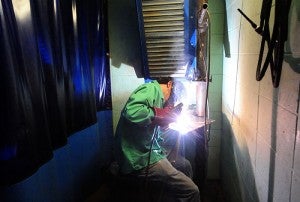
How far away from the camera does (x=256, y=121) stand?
2127 millimetres

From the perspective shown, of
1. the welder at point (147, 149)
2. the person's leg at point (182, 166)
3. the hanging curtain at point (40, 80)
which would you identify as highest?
the hanging curtain at point (40, 80)

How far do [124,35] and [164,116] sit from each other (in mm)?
1798

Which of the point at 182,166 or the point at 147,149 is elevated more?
the point at 147,149

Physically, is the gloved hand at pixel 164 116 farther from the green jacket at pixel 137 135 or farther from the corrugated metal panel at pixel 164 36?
the corrugated metal panel at pixel 164 36

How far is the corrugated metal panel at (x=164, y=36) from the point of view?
3.21 meters

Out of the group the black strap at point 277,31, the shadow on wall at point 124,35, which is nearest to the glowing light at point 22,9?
the black strap at point 277,31

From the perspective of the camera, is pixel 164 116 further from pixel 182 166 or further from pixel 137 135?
pixel 182 166

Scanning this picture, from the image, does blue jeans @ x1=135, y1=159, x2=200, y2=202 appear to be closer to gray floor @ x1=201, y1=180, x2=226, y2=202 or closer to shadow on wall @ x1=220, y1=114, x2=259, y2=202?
shadow on wall @ x1=220, y1=114, x2=259, y2=202

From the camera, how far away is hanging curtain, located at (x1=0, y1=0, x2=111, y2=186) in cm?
167

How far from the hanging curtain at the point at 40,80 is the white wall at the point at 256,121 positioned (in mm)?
1770

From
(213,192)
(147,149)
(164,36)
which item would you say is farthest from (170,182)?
(164,36)

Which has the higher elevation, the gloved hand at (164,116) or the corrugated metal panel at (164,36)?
the corrugated metal panel at (164,36)

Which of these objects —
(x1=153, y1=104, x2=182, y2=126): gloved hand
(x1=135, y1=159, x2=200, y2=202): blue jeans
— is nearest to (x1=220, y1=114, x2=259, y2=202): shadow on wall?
(x1=135, y1=159, x2=200, y2=202): blue jeans

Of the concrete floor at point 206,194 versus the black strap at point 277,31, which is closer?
the black strap at point 277,31
